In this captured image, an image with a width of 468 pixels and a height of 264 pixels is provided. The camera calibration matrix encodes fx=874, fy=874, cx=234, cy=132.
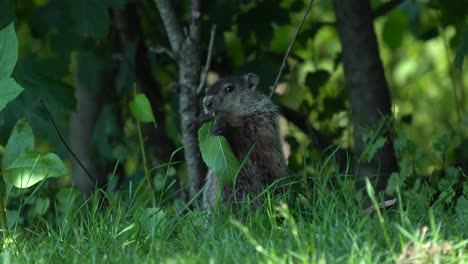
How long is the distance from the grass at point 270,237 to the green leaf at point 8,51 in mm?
728

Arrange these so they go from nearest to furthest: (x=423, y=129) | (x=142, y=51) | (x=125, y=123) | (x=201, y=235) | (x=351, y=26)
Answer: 1. (x=201, y=235)
2. (x=351, y=26)
3. (x=142, y=51)
4. (x=125, y=123)
5. (x=423, y=129)

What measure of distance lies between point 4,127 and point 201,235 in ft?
5.67

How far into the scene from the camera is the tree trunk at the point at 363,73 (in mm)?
5688

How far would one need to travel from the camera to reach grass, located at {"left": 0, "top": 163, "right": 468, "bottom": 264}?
3186 mm

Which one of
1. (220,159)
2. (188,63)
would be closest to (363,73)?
(188,63)

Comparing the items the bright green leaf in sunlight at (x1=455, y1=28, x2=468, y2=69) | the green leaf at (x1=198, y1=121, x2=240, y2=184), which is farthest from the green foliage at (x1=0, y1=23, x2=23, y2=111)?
the bright green leaf in sunlight at (x1=455, y1=28, x2=468, y2=69)

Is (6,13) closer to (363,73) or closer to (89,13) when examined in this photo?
(89,13)

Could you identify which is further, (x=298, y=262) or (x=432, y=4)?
(x=432, y=4)

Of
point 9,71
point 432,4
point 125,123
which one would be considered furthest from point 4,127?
point 432,4

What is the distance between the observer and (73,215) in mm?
4219

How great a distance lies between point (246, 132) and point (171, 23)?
82cm

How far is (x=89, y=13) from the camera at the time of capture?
548 cm

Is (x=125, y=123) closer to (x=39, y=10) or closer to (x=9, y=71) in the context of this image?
(x=39, y=10)

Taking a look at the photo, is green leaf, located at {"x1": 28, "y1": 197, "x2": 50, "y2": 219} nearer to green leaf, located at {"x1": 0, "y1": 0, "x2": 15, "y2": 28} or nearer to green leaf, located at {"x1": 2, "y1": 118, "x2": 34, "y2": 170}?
green leaf, located at {"x1": 2, "y1": 118, "x2": 34, "y2": 170}
